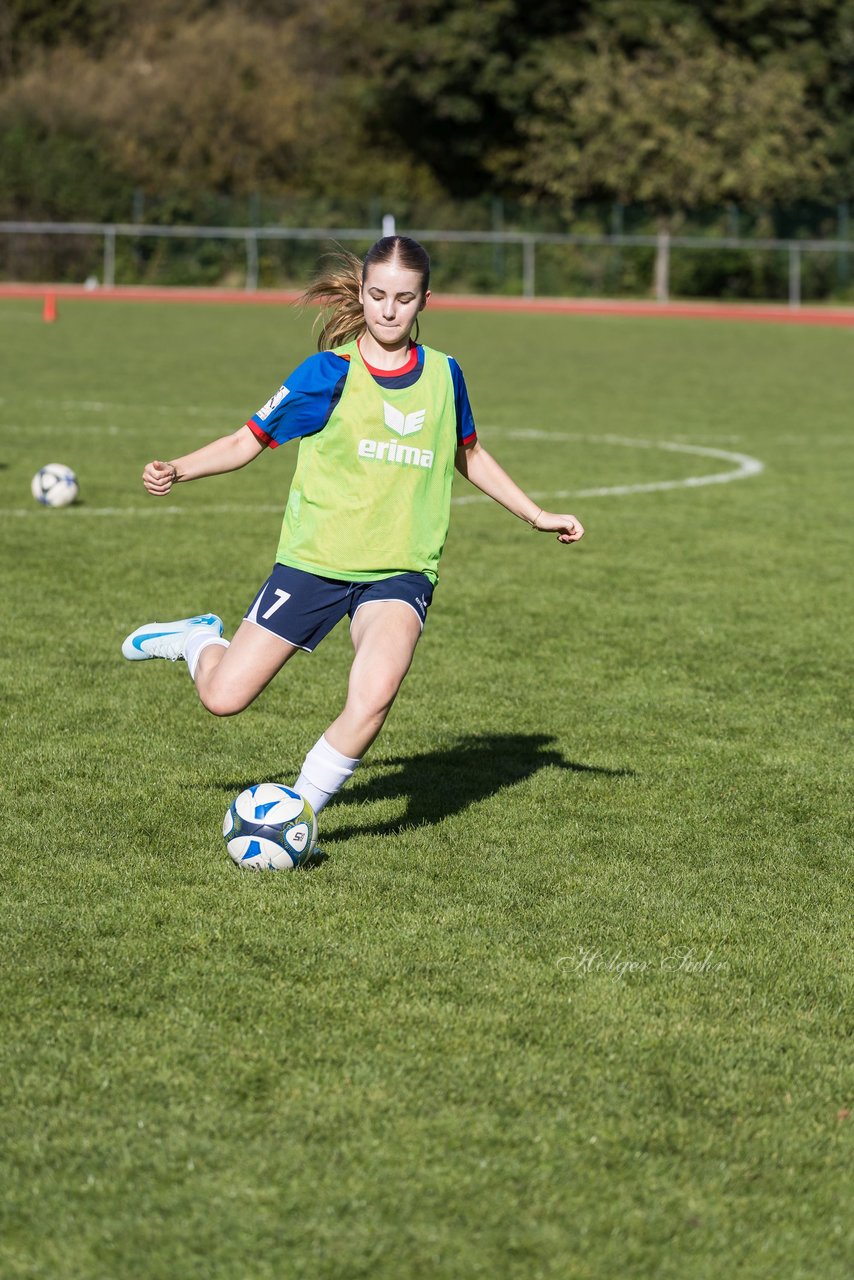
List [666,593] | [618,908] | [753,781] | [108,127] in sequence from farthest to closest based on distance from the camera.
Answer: [108,127], [666,593], [753,781], [618,908]

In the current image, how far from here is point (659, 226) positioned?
50.1 meters

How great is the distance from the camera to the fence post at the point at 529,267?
49.2 m

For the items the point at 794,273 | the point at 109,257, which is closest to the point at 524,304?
the point at 794,273

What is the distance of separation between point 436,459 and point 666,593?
14.8ft

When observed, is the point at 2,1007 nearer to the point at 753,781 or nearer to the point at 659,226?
the point at 753,781

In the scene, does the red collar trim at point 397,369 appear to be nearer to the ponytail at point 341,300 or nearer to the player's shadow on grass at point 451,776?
the ponytail at point 341,300

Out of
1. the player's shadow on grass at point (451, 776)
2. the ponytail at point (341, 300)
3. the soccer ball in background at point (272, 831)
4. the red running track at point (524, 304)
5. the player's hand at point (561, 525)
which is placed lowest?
the red running track at point (524, 304)

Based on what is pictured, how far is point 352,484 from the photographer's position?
527 cm

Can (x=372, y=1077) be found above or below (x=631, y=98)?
below

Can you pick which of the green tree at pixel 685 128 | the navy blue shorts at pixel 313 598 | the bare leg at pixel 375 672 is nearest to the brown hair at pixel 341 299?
the navy blue shorts at pixel 313 598

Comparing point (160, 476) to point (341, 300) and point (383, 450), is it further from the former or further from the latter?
point (341, 300)

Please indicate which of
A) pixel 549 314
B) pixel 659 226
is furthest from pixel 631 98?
pixel 549 314

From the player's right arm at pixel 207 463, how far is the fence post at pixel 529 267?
147ft

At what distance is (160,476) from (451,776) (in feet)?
5.42
